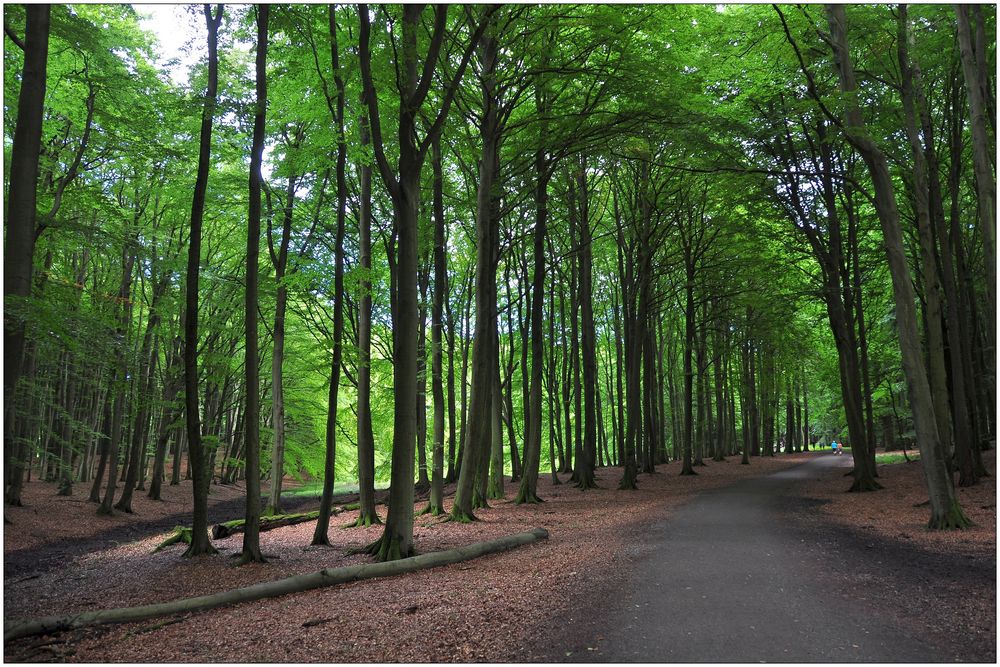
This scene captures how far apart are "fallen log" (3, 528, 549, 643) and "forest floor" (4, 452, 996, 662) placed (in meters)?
0.12

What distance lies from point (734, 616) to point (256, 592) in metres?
4.81

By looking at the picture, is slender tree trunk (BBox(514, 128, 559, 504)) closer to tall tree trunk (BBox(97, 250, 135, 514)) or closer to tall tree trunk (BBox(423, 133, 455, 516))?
tall tree trunk (BBox(423, 133, 455, 516))

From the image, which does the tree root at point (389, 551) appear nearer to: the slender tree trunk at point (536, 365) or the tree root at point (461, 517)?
the tree root at point (461, 517)

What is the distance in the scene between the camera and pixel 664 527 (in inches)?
400

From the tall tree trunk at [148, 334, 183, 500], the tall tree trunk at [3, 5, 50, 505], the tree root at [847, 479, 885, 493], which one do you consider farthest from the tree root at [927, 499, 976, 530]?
the tall tree trunk at [148, 334, 183, 500]

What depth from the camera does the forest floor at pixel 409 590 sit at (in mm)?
4902

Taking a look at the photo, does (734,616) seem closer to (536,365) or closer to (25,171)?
(25,171)

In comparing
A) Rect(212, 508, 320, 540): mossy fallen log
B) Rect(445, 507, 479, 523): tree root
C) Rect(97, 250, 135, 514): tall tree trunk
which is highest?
Rect(97, 250, 135, 514): tall tree trunk

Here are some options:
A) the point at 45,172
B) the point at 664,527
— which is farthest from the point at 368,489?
the point at 45,172

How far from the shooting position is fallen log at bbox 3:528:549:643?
221 inches

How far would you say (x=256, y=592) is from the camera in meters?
6.72

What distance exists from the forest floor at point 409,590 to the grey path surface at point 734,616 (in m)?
0.31

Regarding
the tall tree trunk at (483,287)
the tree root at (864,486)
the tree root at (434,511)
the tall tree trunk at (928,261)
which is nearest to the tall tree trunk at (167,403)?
the tree root at (434,511)

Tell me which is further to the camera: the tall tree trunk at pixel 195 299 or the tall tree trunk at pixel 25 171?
the tall tree trunk at pixel 195 299
